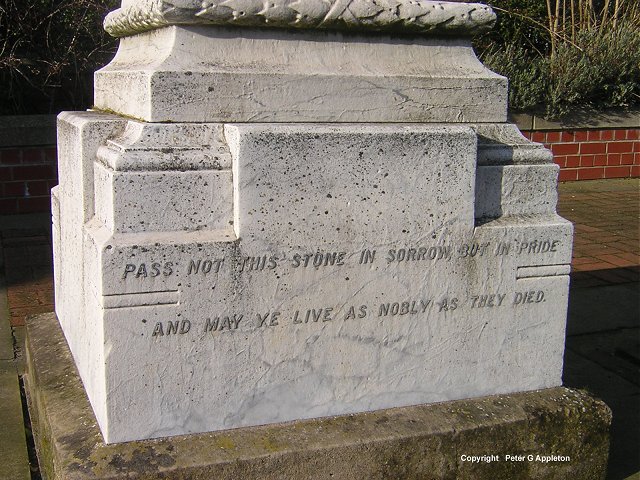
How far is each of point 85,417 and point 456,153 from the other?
4.55ft

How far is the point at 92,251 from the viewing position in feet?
7.34

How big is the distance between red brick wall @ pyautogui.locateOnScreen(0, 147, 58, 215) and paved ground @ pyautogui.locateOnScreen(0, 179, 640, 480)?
115mm

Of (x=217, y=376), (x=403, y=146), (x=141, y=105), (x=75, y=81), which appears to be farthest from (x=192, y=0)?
(x=75, y=81)

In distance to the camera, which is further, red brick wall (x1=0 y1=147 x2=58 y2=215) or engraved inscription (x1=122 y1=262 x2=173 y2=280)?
red brick wall (x1=0 y1=147 x2=58 y2=215)

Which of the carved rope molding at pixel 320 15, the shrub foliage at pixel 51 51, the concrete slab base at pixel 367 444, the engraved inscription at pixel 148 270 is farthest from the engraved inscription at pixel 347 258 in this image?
the shrub foliage at pixel 51 51

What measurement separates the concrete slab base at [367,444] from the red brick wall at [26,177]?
396 centimetres

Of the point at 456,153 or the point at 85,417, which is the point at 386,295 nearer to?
the point at 456,153

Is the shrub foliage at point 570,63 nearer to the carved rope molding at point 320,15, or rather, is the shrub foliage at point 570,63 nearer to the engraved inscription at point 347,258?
the carved rope molding at point 320,15

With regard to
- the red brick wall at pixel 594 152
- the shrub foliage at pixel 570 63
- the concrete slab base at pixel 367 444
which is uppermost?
the shrub foliage at pixel 570 63

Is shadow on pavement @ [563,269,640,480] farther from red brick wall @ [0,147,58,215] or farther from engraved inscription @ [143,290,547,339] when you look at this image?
red brick wall @ [0,147,58,215]

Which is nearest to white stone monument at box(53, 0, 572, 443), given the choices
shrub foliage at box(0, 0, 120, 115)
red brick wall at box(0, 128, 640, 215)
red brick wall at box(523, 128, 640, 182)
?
shrub foliage at box(0, 0, 120, 115)

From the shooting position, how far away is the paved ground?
9.78 feet

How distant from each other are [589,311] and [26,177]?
14.6 feet

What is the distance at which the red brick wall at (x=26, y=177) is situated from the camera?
249 inches
